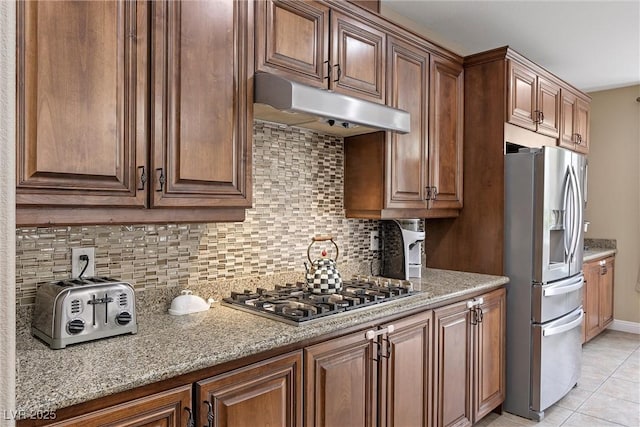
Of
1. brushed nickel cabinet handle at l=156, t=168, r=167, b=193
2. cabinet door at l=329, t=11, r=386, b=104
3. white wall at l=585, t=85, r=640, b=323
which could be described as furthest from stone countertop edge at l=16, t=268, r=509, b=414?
white wall at l=585, t=85, r=640, b=323

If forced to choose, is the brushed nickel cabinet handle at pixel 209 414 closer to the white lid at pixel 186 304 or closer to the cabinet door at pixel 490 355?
the white lid at pixel 186 304

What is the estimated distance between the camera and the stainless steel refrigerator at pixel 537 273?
2791 millimetres

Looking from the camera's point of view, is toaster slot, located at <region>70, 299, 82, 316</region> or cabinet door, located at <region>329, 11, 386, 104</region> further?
cabinet door, located at <region>329, 11, 386, 104</region>

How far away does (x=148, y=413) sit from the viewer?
122cm

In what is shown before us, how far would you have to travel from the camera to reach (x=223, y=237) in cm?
213

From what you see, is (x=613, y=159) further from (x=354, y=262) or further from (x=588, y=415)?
(x=354, y=262)

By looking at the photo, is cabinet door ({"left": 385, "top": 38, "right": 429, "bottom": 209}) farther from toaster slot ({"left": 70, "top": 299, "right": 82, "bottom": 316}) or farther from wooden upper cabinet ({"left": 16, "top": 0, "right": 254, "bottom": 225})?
toaster slot ({"left": 70, "top": 299, "right": 82, "bottom": 316})

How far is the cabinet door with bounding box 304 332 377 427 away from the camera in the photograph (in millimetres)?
1670

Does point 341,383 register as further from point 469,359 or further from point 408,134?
point 408,134

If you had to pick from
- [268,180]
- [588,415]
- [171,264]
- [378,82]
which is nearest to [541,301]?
[588,415]

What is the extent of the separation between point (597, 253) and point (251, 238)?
3799 millimetres

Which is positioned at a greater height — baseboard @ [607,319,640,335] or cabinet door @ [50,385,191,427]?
cabinet door @ [50,385,191,427]

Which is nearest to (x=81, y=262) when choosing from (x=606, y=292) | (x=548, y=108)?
(x=548, y=108)

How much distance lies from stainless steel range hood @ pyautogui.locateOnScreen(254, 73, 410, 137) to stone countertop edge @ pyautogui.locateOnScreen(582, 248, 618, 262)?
112 inches
